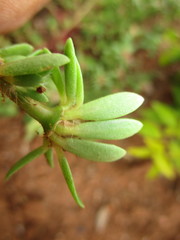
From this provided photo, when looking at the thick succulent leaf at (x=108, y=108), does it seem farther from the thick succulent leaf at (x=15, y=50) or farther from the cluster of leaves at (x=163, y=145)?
the cluster of leaves at (x=163, y=145)

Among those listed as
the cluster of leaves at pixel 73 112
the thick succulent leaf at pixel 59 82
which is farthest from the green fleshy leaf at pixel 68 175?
the thick succulent leaf at pixel 59 82

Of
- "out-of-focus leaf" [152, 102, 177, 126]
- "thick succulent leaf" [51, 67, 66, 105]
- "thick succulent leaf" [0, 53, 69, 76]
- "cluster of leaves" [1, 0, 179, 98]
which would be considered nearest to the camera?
"thick succulent leaf" [0, 53, 69, 76]

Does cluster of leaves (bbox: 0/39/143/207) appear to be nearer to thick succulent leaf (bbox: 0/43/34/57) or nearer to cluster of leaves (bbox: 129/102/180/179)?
thick succulent leaf (bbox: 0/43/34/57)

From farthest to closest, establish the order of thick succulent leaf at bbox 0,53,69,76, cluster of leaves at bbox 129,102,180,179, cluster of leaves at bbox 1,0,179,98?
cluster of leaves at bbox 1,0,179,98 → cluster of leaves at bbox 129,102,180,179 → thick succulent leaf at bbox 0,53,69,76

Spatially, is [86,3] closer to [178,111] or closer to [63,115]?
[178,111]

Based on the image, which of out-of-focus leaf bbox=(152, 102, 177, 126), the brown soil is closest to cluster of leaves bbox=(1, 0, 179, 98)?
out-of-focus leaf bbox=(152, 102, 177, 126)
